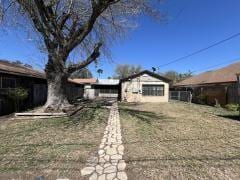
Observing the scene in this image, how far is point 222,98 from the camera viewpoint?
2219cm

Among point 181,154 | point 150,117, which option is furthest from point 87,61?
point 181,154

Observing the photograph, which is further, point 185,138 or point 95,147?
point 185,138

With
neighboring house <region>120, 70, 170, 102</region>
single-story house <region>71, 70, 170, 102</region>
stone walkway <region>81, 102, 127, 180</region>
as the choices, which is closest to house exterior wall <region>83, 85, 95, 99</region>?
single-story house <region>71, 70, 170, 102</region>

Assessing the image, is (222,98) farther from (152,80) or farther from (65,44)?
(65,44)

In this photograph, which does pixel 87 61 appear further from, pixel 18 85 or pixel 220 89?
pixel 220 89

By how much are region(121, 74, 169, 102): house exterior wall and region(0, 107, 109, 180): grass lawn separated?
1973cm

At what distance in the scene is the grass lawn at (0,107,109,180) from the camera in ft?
15.3

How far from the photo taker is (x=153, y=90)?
28688 millimetres

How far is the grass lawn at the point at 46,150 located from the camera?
183 inches

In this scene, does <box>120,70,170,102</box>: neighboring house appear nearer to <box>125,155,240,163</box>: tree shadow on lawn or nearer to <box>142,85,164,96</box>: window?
<box>142,85,164,96</box>: window

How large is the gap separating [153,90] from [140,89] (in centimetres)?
158

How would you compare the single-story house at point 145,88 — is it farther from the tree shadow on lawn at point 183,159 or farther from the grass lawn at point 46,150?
the tree shadow on lawn at point 183,159

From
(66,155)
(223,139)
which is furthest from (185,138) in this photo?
(66,155)

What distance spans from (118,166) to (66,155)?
1.45 meters
